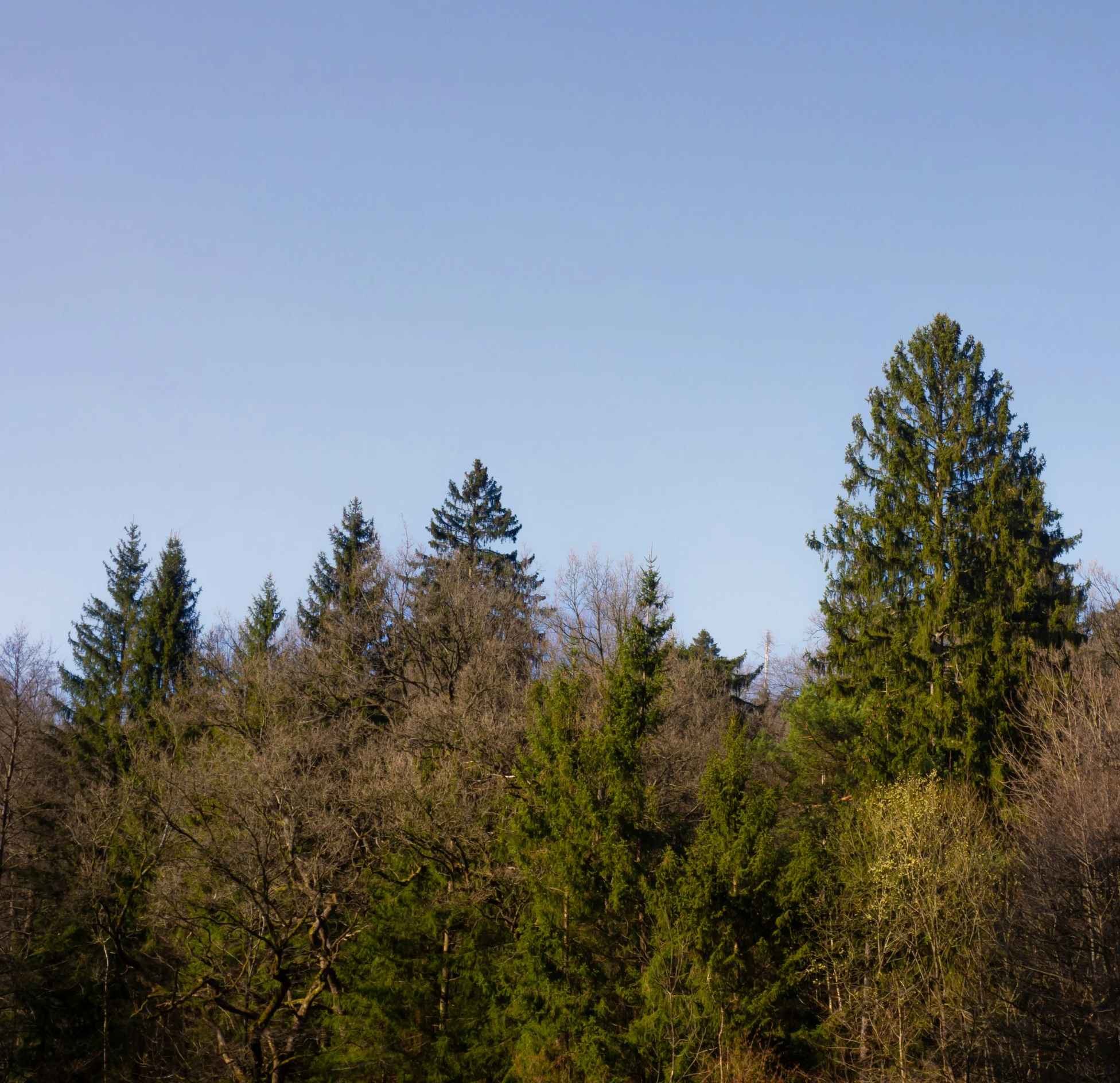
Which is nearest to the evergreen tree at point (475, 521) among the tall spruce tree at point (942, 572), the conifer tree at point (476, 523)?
the conifer tree at point (476, 523)

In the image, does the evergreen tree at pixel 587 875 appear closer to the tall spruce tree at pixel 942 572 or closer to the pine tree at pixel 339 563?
the tall spruce tree at pixel 942 572

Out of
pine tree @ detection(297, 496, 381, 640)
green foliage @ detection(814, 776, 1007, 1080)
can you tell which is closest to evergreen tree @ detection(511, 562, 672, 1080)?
green foliage @ detection(814, 776, 1007, 1080)

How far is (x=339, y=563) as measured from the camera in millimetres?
44719

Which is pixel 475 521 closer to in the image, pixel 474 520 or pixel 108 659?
pixel 474 520

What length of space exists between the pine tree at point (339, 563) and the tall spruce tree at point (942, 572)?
20137 millimetres

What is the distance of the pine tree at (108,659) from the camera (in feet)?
126

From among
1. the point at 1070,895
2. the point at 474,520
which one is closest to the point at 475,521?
the point at 474,520

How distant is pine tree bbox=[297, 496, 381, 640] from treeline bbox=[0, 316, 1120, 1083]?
8590 millimetres

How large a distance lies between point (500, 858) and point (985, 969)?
1113 centimetres

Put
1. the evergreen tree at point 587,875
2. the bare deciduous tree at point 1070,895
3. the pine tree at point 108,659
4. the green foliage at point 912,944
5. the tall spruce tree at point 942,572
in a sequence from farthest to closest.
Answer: the pine tree at point 108,659 < the tall spruce tree at point 942,572 < the evergreen tree at point 587,875 < the green foliage at point 912,944 < the bare deciduous tree at point 1070,895

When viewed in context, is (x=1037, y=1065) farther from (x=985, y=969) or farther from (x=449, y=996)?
(x=449, y=996)

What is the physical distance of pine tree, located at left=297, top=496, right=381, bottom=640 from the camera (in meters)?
43.1

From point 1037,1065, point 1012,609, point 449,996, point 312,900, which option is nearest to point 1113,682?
point 1012,609

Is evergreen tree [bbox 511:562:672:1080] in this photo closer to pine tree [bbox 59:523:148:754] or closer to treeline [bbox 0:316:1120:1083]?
treeline [bbox 0:316:1120:1083]
